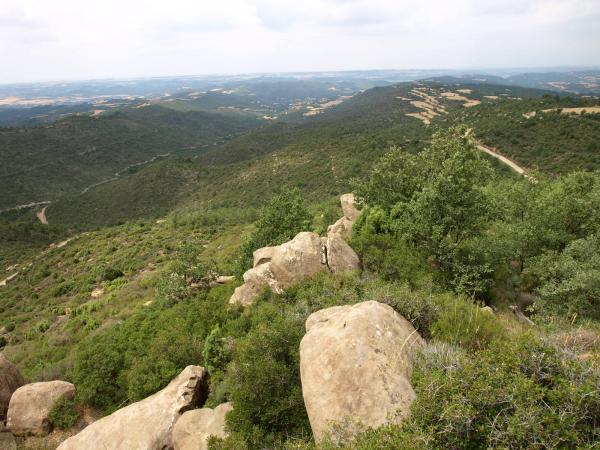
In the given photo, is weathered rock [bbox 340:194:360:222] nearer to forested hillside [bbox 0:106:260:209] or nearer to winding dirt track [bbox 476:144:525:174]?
winding dirt track [bbox 476:144:525:174]

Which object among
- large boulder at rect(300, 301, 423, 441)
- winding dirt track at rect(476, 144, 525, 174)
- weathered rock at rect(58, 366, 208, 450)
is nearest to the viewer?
large boulder at rect(300, 301, 423, 441)

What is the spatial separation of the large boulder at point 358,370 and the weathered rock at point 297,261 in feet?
28.5

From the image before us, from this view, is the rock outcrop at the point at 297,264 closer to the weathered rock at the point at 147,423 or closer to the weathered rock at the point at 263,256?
the weathered rock at the point at 263,256

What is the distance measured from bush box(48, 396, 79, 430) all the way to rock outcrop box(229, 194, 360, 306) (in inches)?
349

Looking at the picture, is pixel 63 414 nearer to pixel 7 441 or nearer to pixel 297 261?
pixel 7 441

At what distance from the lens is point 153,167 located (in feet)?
435

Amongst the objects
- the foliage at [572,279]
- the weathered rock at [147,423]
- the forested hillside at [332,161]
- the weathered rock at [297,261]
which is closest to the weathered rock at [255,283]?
the weathered rock at [297,261]

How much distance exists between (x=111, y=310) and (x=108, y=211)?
95.8 m

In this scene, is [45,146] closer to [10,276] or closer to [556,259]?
[10,276]

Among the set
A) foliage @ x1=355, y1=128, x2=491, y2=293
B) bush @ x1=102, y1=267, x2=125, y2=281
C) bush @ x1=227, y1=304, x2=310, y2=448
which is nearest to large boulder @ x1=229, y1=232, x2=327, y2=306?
foliage @ x1=355, y1=128, x2=491, y2=293

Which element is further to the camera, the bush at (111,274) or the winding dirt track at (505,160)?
the winding dirt track at (505,160)

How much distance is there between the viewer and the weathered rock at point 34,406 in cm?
1448

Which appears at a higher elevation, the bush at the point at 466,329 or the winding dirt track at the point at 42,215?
the bush at the point at 466,329

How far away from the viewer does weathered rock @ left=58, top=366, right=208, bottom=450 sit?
1084 centimetres
